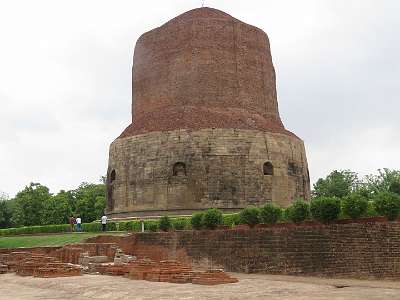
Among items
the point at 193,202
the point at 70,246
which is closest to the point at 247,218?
the point at 70,246

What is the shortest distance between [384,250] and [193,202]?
11.1 metres

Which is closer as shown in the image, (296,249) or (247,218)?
(296,249)

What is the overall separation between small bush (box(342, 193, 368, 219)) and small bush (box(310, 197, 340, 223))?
0.77 feet

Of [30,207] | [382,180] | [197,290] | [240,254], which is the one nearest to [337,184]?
[382,180]

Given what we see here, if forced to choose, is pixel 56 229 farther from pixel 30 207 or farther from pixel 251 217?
pixel 30 207

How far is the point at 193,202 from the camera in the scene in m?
21.3

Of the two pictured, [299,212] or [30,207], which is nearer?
[299,212]

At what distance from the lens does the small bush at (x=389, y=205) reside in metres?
11.2

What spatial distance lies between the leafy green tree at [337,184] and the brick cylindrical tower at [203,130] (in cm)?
1319

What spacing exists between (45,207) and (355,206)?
28249 mm

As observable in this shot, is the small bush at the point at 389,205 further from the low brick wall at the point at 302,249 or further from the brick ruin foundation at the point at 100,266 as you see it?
the brick ruin foundation at the point at 100,266

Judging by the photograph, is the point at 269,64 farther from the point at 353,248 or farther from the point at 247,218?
the point at 353,248

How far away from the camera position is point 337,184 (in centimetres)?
3794

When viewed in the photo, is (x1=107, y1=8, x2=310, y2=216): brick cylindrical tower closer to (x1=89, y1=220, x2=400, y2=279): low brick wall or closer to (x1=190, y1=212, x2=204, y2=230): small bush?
(x1=190, y1=212, x2=204, y2=230): small bush
